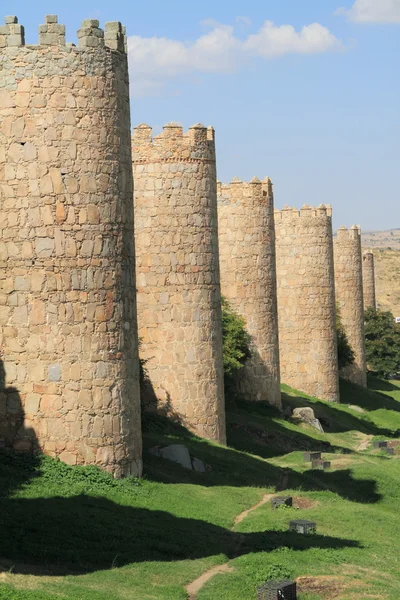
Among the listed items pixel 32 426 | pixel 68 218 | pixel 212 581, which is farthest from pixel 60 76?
pixel 212 581

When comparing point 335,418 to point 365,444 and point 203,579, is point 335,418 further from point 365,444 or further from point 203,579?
point 203,579


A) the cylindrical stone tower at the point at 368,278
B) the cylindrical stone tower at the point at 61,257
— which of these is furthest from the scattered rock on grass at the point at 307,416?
the cylindrical stone tower at the point at 368,278

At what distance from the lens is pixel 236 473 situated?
21516 mm

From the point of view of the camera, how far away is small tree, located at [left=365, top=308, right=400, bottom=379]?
59.1 m

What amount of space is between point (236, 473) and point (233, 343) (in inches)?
446

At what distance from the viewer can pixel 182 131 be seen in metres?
25.6

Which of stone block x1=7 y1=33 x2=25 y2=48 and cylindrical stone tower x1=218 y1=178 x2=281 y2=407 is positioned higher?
stone block x1=7 y1=33 x2=25 y2=48

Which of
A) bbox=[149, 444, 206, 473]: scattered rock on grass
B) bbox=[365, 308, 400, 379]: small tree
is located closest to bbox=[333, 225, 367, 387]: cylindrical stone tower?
bbox=[365, 308, 400, 379]: small tree

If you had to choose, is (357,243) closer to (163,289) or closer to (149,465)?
(163,289)

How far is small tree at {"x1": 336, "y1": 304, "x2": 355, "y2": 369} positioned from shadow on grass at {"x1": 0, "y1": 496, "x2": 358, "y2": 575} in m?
33.0

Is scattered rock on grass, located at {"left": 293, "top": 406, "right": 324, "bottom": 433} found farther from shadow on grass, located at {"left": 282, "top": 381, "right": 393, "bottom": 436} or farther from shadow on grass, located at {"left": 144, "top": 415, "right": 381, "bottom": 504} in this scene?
shadow on grass, located at {"left": 144, "top": 415, "right": 381, "bottom": 504}

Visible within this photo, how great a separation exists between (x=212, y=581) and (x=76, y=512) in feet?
8.11

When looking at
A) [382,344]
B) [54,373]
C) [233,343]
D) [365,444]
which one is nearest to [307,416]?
[365,444]

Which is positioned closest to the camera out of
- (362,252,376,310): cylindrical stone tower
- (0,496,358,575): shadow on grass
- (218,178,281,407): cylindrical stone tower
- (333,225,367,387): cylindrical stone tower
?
(0,496,358,575): shadow on grass
